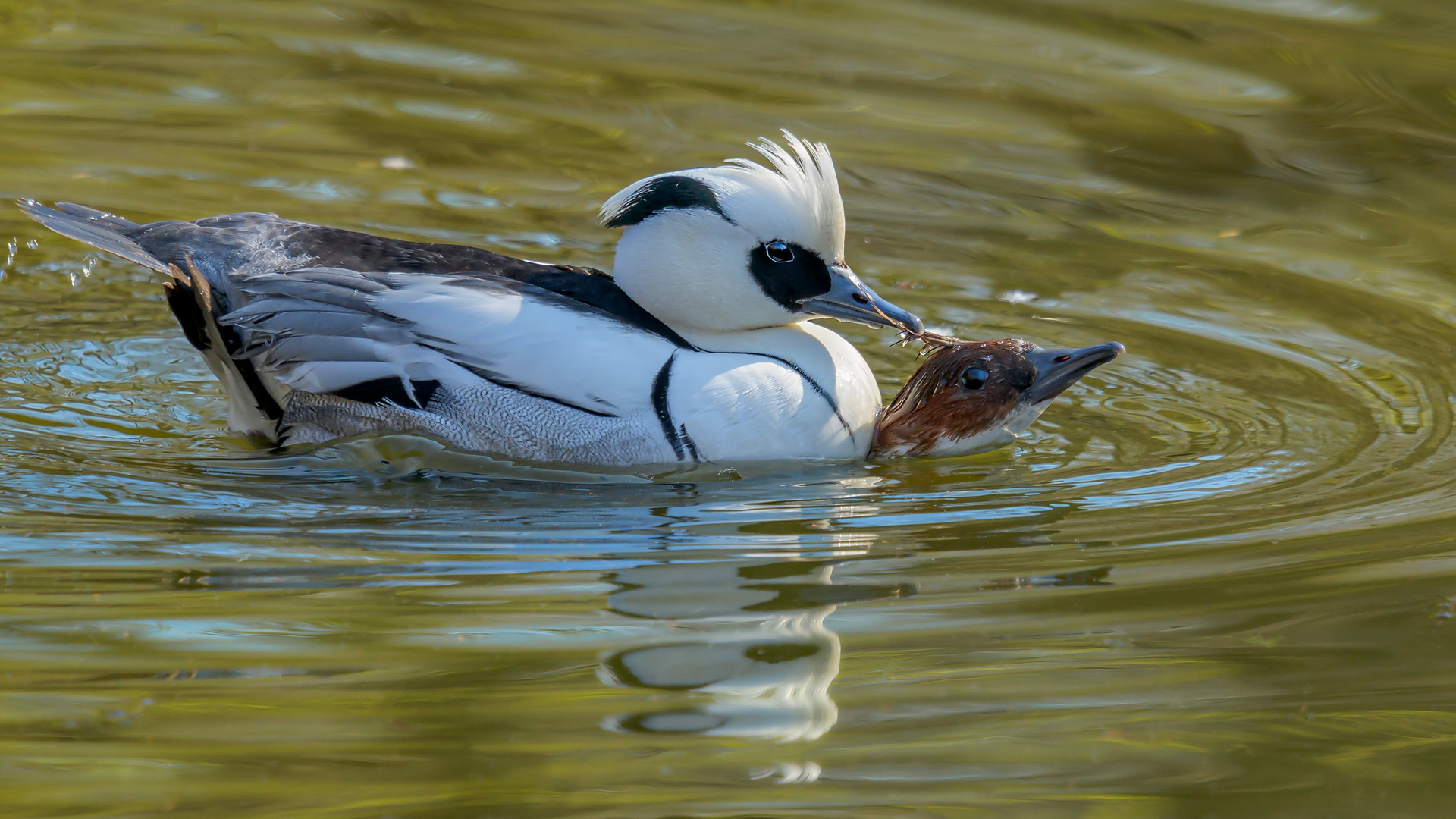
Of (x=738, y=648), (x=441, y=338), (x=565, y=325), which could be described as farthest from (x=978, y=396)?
(x=738, y=648)

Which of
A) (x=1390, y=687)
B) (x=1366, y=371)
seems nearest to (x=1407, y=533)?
(x=1390, y=687)

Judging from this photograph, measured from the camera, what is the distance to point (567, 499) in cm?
491

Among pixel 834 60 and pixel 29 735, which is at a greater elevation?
pixel 834 60

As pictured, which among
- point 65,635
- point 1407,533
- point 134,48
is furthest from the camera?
point 134,48

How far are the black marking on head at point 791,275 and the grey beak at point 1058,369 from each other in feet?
2.78

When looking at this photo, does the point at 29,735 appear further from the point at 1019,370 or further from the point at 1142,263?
the point at 1142,263

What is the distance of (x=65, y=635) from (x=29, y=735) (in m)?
0.57

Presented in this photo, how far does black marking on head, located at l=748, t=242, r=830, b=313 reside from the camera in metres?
5.37

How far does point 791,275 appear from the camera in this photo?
5.39 meters

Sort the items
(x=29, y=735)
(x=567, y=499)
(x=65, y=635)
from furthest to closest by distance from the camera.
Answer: (x=567, y=499)
(x=65, y=635)
(x=29, y=735)

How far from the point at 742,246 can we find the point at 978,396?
1027 mm

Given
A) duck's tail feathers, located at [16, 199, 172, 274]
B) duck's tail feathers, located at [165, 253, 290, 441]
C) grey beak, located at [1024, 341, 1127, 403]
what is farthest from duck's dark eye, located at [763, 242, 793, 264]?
duck's tail feathers, located at [16, 199, 172, 274]

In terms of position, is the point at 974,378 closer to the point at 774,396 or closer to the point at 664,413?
the point at 774,396

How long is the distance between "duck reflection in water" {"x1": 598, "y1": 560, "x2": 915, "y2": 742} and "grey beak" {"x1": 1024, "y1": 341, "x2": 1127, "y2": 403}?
5.57 feet
